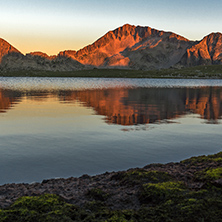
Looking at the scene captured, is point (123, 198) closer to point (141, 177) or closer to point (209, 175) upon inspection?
point (141, 177)

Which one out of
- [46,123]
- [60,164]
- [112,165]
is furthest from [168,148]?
[46,123]

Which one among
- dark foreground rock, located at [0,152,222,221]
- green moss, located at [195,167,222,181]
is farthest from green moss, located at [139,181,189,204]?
green moss, located at [195,167,222,181]

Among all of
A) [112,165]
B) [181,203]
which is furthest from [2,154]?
[181,203]

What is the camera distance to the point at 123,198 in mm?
8641

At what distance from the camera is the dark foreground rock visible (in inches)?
280

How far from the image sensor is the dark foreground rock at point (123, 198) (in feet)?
23.3

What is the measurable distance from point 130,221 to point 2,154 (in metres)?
9.76

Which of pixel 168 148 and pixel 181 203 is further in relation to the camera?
pixel 168 148

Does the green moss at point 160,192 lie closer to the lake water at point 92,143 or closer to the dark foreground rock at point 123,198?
the dark foreground rock at point 123,198

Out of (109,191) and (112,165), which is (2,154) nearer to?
(112,165)

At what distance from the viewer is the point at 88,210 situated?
7.66 meters

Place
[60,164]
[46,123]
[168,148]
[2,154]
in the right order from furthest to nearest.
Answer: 1. [46,123]
2. [168,148]
3. [2,154]
4. [60,164]

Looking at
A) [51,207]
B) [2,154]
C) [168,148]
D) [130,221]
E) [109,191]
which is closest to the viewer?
[130,221]

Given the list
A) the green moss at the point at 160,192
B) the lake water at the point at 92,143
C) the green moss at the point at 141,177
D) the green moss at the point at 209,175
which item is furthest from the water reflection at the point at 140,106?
the green moss at the point at 160,192
